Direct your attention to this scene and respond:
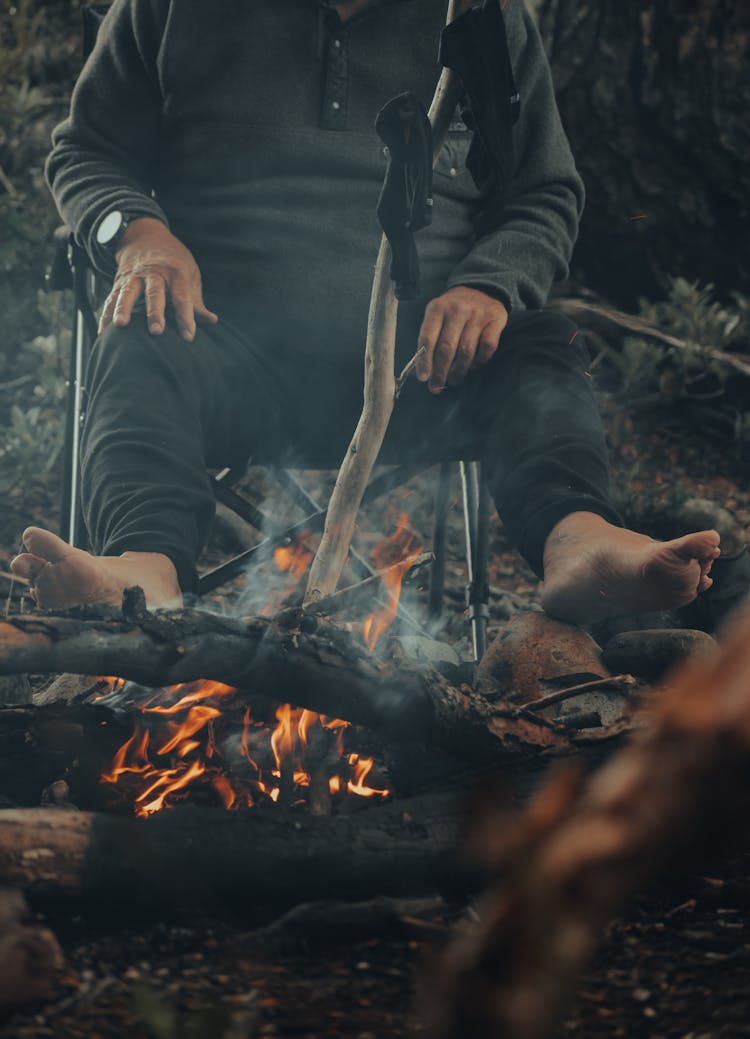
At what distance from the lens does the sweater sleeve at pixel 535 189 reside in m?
2.68

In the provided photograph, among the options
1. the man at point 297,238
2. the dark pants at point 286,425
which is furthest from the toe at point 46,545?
the man at point 297,238

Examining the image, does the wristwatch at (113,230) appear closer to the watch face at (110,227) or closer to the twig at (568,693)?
the watch face at (110,227)

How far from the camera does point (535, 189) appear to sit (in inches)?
111

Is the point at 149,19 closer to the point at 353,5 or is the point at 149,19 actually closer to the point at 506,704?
the point at 353,5

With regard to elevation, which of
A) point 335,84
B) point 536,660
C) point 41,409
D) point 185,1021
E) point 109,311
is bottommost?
point 41,409

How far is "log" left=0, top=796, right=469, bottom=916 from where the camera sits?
52.0 inches

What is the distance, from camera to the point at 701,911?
146cm

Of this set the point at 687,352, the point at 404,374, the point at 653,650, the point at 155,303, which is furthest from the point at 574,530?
the point at 687,352

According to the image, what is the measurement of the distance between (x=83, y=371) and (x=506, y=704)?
6.61 ft

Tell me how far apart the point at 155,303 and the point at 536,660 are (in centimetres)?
119

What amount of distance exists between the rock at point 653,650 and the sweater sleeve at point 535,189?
3.02ft

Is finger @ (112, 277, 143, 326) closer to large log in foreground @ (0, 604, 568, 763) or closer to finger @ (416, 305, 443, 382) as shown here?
finger @ (416, 305, 443, 382)

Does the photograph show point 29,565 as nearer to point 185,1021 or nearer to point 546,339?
point 185,1021

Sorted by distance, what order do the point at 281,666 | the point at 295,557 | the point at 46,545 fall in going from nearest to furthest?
1. the point at 281,666
2. the point at 46,545
3. the point at 295,557
